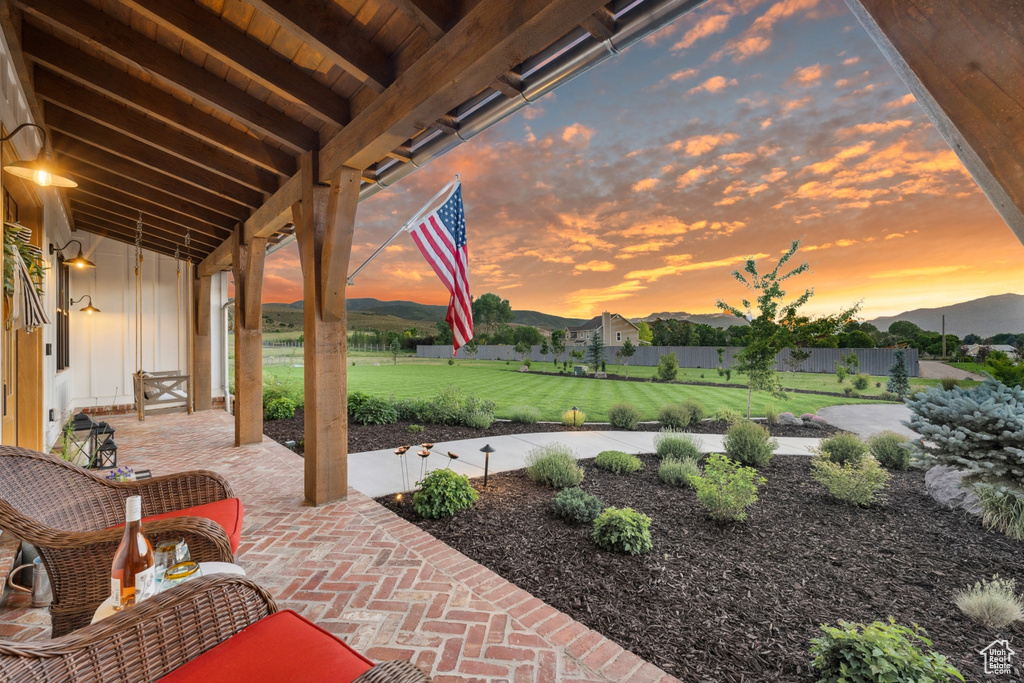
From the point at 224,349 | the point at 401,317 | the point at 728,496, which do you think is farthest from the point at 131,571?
the point at 401,317

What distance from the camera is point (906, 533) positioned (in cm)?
375

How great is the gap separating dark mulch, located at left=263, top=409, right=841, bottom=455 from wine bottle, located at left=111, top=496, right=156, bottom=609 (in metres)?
5.22

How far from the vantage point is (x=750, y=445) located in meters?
5.84

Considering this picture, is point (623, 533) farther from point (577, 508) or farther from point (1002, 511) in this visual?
point (1002, 511)

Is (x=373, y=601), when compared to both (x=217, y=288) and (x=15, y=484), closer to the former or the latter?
(x=15, y=484)

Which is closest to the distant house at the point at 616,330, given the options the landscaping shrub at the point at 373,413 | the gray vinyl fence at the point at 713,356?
the gray vinyl fence at the point at 713,356

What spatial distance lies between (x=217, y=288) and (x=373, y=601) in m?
10.7

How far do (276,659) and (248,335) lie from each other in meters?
6.12

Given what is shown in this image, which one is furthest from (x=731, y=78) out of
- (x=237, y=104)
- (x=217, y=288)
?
(x=217, y=288)

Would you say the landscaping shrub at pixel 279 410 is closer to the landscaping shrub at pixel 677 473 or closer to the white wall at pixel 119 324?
the white wall at pixel 119 324

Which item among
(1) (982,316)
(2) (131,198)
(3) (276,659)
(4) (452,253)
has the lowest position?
(3) (276,659)

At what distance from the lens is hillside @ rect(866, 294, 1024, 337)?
6.12m

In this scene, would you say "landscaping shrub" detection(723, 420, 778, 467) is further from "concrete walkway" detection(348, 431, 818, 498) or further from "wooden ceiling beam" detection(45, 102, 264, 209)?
"wooden ceiling beam" detection(45, 102, 264, 209)

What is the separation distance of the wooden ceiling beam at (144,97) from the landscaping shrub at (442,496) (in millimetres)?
3563
